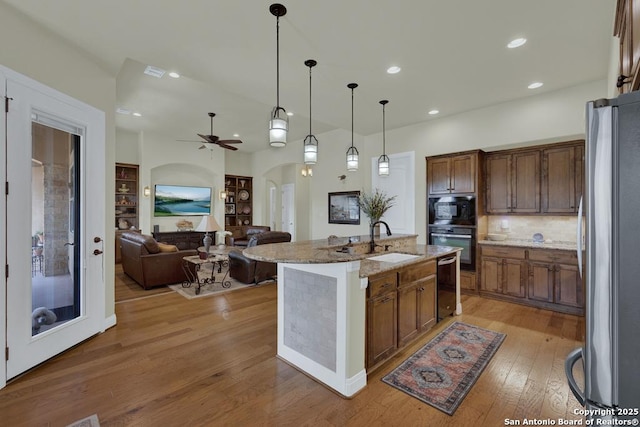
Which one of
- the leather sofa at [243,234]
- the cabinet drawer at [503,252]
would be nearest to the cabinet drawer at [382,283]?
the cabinet drawer at [503,252]

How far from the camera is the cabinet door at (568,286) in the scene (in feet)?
13.1

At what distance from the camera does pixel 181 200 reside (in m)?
9.02

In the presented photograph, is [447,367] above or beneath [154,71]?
beneath

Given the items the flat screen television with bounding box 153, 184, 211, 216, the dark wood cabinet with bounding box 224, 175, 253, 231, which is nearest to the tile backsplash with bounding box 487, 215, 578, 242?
the dark wood cabinet with bounding box 224, 175, 253, 231

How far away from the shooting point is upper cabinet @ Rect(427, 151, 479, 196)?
4875mm

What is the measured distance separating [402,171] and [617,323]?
202 inches

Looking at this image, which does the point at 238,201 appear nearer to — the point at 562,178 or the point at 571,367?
the point at 562,178

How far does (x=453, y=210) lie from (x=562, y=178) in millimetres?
1522

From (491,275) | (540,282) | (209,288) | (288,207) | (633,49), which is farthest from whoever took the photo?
(288,207)

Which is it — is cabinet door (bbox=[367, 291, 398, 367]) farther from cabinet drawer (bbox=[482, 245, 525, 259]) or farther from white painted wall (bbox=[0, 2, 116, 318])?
white painted wall (bbox=[0, 2, 116, 318])

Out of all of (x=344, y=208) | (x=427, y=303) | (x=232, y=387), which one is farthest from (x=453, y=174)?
(x=232, y=387)

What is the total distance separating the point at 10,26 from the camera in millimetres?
2408

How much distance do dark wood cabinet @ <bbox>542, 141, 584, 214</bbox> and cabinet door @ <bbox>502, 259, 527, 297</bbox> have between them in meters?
0.89

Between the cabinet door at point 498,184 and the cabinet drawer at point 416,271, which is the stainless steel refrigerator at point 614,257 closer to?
the cabinet drawer at point 416,271
